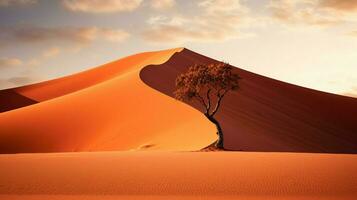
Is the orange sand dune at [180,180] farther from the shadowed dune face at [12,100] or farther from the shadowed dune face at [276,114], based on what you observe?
the shadowed dune face at [12,100]

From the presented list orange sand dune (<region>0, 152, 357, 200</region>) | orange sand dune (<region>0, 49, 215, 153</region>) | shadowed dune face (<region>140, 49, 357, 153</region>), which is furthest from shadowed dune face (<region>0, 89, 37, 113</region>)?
orange sand dune (<region>0, 152, 357, 200</region>)

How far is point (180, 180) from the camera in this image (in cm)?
1052

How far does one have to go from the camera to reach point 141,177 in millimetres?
10977

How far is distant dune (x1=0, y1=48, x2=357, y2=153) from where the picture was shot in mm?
28516

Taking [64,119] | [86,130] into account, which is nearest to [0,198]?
[86,130]

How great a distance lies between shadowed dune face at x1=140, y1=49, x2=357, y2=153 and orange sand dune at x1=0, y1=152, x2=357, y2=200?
46.6 ft

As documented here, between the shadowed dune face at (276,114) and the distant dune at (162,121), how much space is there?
135mm

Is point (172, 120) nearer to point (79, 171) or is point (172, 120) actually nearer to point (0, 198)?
point (79, 171)

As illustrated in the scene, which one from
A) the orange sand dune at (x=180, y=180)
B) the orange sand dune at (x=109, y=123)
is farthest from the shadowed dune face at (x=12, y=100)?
the orange sand dune at (x=180, y=180)

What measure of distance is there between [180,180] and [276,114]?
1403 inches

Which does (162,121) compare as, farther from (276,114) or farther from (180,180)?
(180,180)

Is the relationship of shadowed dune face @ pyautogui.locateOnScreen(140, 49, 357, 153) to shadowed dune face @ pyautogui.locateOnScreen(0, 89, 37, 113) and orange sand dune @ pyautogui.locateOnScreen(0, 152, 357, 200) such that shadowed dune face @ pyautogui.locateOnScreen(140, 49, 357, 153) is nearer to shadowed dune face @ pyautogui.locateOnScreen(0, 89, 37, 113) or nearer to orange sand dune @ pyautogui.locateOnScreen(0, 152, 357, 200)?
orange sand dune @ pyautogui.locateOnScreen(0, 152, 357, 200)

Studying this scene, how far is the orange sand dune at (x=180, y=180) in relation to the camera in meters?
8.92

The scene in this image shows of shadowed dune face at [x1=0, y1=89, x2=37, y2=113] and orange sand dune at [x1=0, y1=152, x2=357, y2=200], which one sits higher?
shadowed dune face at [x1=0, y1=89, x2=37, y2=113]
